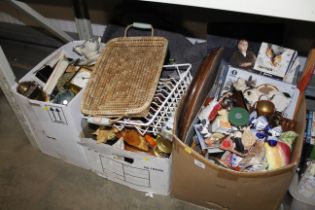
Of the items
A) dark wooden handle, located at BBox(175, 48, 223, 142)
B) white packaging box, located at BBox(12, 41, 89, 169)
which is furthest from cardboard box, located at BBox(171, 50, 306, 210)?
white packaging box, located at BBox(12, 41, 89, 169)

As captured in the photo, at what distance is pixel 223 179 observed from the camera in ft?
3.45

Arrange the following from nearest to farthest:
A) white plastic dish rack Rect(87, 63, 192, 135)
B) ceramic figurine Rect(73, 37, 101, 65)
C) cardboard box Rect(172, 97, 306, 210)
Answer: cardboard box Rect(172, 97, 306, 210)
white plastic dish rack Rect(87, 63, 192, 135)
ceramic figurine Rect(73, 37, 101, 65)

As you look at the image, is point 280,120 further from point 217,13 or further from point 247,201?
point 217,13

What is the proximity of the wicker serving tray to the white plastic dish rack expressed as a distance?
0.06 m

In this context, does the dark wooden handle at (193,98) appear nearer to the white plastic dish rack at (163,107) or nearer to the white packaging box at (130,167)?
the white plastic dish rack at (163,107)

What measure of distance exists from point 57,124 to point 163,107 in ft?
1.55

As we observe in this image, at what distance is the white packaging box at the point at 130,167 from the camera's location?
3.92 ft

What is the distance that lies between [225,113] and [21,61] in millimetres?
1626

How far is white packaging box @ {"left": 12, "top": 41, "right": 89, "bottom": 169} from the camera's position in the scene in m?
1.21

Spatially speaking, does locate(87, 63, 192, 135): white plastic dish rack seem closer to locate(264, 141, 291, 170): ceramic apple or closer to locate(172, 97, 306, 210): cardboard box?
locate(172, 97, 306, 210): cardboard box

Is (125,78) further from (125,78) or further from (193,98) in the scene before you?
(193,98)

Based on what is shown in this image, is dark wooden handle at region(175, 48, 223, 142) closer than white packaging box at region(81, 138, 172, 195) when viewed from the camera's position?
Yes

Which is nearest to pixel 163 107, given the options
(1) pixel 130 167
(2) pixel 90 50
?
(1) pixel 130 167

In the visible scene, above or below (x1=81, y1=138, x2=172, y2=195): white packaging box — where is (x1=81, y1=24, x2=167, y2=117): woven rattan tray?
above
